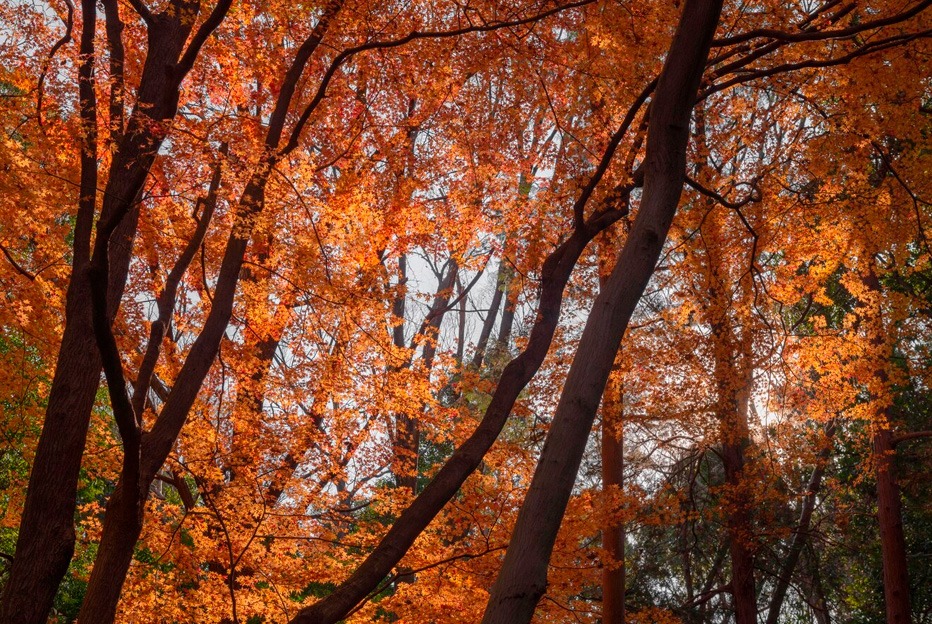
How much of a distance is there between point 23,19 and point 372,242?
3.52m

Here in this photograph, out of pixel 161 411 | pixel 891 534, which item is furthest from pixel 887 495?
pixel 161 411

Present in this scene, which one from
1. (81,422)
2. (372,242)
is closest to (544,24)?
(372,242)

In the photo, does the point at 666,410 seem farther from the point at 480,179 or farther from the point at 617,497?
the point at 480,179

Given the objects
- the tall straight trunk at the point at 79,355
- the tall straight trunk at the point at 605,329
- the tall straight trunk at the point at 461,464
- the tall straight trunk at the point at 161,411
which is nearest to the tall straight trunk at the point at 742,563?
the tall straight trunk at the point at 461,464

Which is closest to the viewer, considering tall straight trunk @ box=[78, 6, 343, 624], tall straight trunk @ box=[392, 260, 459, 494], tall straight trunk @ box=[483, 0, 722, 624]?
tall straight trunk @ box=[483, 0, 722, 624]

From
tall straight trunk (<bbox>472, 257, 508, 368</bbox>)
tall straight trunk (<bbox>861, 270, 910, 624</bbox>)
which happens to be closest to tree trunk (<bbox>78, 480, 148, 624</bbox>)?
tall straight trunk (<bbox>861, 270, 910, 624</bbox>)

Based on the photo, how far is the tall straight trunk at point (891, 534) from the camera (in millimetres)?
8898

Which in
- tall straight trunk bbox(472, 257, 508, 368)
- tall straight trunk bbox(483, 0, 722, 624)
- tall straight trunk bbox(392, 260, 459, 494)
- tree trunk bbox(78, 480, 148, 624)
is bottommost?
tree trunk bbox(78, 480, 148, 624)

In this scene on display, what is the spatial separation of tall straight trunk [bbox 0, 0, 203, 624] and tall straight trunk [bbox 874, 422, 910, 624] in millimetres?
7928

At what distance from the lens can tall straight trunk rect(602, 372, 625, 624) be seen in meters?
8.14

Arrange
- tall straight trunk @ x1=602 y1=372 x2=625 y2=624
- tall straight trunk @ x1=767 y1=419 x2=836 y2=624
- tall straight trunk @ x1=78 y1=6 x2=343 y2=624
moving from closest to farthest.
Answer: tall straight trunk @ x1=78 y1=6 x2=343 y2=624
tall straight trunk @ x1=602 y1=372 x2=625 y2=624
tall straight trunk @ x1=767 y1=419 x2=836 y2=624

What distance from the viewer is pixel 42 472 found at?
425 cm

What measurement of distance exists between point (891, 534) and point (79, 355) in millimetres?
9158

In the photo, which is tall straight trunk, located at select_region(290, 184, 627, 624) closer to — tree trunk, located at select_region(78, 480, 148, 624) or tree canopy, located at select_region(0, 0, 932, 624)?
tree canopy, located at select_region(0, 0, 932, 624)
